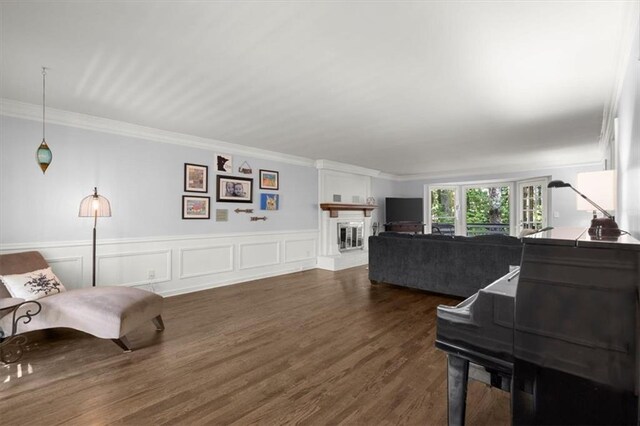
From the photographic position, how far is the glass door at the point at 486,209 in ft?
26.6

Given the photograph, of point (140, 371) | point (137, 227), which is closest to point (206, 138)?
point (137, 227)

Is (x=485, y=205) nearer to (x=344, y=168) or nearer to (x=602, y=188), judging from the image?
(x=344, y=168)

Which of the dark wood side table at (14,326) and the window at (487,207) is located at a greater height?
the window at (487,207)

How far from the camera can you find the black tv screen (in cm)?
857

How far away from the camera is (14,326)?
2.48m

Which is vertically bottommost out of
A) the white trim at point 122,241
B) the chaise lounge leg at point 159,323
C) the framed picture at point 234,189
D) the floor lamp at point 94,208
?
the chaise lounge leg at point 159,323

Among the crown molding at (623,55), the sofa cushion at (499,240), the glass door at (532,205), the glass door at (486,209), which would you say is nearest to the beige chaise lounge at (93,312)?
the crown molding at (623,55)

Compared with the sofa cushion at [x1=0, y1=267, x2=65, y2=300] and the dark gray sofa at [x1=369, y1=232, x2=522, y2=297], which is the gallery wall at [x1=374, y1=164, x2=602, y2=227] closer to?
the dark gray sofa at [x1=369, y1=232, x2=522, y2=297]

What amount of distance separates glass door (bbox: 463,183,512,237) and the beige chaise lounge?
7.95 m

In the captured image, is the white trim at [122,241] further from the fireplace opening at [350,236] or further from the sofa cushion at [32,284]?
the fireplace opening at [350,236]

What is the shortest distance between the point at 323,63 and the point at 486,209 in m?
7.61

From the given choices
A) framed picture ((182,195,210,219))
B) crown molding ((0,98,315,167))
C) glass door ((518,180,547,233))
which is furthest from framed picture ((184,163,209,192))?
glass door ((518,180,547,233))

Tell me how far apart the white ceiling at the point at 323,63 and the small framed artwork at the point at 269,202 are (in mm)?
1691

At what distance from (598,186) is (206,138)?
4.71 metres
